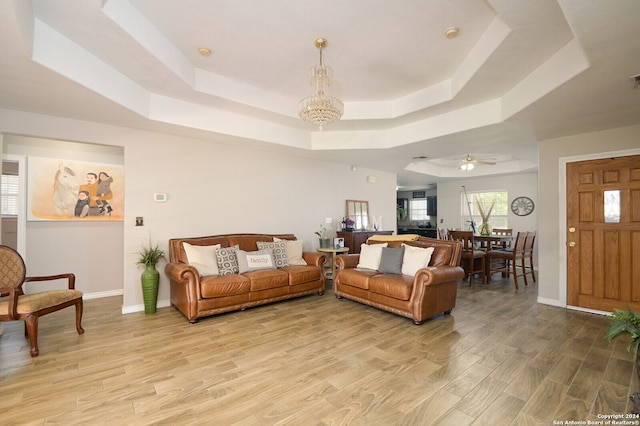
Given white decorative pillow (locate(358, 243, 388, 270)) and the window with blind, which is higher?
the window with blind

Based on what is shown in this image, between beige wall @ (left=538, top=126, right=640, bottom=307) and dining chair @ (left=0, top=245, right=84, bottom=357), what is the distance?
245 inches

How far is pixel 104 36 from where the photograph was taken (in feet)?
8.00

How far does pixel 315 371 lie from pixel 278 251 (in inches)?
94.7

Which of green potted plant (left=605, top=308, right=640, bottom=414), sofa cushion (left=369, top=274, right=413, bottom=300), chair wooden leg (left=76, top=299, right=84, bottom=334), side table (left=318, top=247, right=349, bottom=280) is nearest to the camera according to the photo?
green potted plant (left=605, top=308, right=640, bottom=414)

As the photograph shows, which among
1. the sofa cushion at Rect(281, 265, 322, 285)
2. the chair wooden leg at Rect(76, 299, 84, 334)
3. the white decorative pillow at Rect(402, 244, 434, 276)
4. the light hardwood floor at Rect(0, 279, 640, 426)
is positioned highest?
the white decorative pillow at Rect(402, 244, 434, 276)

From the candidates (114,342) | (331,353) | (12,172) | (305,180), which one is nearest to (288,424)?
(331,353)

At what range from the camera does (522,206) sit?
7566 mm

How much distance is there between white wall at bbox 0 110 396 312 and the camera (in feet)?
13.0

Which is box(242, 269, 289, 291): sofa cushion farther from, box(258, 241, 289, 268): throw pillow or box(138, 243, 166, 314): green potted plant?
box(138, 243, 166, 314): green potted plant

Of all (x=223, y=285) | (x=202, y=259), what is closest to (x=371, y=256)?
(x=223, y=285)

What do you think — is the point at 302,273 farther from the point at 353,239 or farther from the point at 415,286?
the point at 353,239

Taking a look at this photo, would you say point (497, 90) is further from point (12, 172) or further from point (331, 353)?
point (12, 172)

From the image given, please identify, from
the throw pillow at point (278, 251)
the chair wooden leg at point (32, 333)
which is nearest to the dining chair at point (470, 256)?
the throw pillow at point (278, 251)

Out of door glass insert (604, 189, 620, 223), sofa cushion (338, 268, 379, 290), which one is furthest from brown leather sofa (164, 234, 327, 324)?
door glass insert (604, 189, 620, 223)
